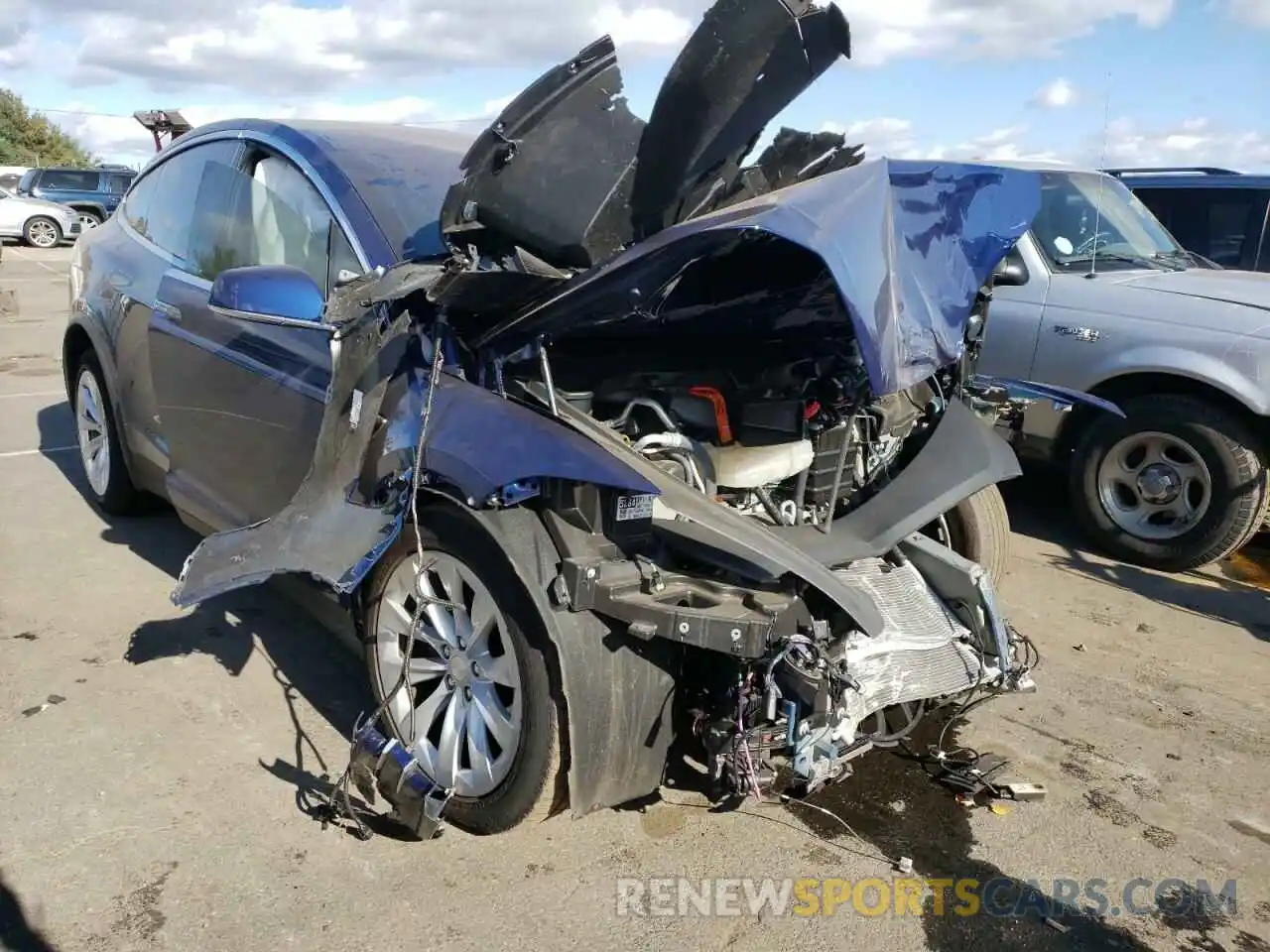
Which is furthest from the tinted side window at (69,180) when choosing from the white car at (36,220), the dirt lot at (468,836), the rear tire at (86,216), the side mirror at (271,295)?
the side mirror at (271,295)

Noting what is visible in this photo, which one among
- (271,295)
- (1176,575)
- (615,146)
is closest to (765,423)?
(615,146)

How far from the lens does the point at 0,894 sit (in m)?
2.56

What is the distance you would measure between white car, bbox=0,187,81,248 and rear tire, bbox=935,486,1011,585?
24.6 meters

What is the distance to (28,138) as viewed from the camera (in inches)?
2060

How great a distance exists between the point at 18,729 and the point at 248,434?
1.21 m

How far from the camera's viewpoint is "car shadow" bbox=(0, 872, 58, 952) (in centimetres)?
240

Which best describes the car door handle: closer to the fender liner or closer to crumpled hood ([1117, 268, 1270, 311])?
the fender liner

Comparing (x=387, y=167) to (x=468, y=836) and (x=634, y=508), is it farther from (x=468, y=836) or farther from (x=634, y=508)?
(x=468, y=836)

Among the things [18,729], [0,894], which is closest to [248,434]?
[18,729]

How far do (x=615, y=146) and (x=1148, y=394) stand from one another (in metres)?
3.90

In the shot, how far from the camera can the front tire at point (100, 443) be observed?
5000mm

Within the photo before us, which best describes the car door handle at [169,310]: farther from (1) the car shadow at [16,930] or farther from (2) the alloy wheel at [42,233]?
(2) the alloy wheel at [42,233]

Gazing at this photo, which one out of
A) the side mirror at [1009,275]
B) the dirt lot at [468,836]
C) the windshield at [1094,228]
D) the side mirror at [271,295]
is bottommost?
the dirt lot at [468,836]

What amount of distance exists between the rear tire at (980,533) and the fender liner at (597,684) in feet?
5.47
